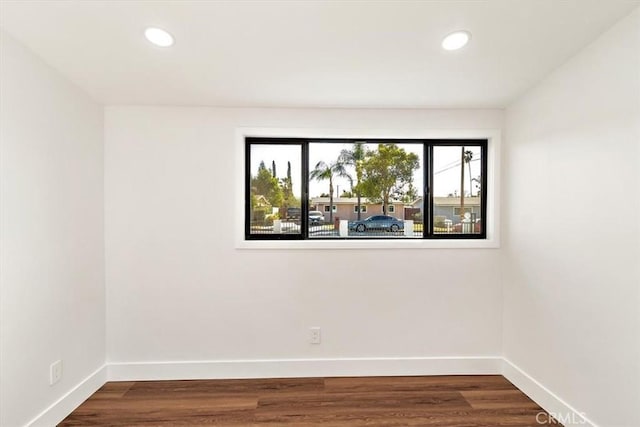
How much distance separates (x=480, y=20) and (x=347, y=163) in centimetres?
145

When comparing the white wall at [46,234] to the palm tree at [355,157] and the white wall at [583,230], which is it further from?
the white wall at [583,230]

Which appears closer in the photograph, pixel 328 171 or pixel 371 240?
pixel 371 240

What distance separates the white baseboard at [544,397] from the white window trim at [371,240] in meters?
0.99

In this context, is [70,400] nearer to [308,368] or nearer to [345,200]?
[308,368]

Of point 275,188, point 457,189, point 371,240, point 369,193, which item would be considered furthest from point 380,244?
point 275,188

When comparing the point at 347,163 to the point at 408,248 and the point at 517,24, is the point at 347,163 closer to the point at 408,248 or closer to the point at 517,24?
the point at 408,248

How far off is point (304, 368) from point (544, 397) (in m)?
1.72

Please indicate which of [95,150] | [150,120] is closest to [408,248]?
[150,120]

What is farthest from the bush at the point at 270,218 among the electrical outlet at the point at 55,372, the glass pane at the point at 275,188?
the electrical outlet at the point at 55,372

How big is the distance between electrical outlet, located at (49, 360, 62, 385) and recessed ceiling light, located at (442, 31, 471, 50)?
3.05m

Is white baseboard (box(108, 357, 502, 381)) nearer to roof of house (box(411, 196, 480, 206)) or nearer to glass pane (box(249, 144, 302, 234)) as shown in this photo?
glass pane (box(249, 144, 302, 234))

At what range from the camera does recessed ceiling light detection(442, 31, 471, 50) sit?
1683 millimetres

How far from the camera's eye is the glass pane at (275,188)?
2760 millimetres
